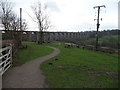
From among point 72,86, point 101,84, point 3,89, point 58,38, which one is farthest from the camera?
point 58,38

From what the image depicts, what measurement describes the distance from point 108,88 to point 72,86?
1.48m

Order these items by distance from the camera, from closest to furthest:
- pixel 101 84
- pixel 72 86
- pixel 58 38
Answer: pixel 72 86 < pixel 101 84 < pixel 58 38

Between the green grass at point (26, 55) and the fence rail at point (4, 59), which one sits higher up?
the fence rail at point (4, 59)

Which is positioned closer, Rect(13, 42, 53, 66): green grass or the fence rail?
the fence rail

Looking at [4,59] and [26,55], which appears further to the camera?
[26,55]

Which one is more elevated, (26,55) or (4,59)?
(4,59)

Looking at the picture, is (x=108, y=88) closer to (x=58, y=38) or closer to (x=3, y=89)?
(x=3, y=89)

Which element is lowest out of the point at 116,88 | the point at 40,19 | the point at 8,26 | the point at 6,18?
the point at 116,88

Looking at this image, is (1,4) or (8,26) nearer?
(8,26)

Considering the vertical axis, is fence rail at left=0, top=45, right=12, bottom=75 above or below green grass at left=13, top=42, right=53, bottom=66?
above

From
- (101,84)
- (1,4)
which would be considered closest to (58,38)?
(1,4)

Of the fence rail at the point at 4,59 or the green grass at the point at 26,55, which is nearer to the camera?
the fence rail at the point at 4,59

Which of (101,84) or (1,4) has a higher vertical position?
(1,4)

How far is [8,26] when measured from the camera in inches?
696
